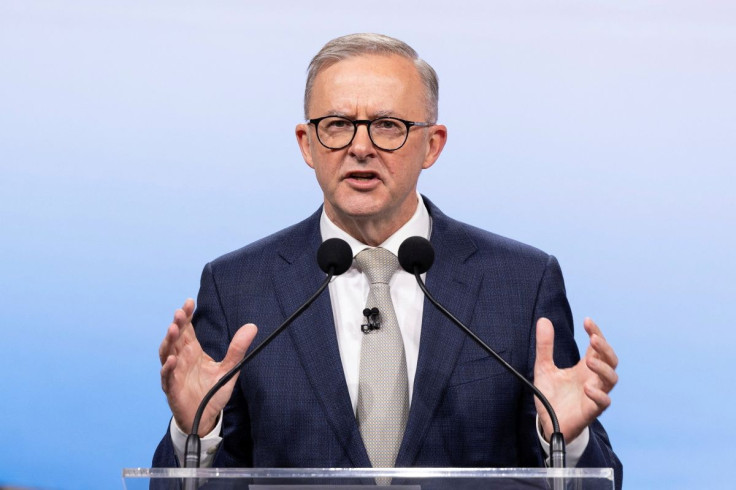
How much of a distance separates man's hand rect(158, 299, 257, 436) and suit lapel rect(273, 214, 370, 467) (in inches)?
9.9

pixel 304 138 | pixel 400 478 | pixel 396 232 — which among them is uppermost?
pixel 304 138

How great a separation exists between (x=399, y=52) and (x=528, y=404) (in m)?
0.89

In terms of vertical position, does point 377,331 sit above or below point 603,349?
above

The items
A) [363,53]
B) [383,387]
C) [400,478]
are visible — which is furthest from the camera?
[363,53]

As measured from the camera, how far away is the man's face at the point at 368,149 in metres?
2.35

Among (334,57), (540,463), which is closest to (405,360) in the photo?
(540,463)

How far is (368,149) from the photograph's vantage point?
232 centimetres

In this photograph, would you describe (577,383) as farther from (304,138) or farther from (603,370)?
(304,138)

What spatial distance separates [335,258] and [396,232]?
542mm

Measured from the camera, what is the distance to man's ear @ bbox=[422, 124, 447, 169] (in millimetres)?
2596

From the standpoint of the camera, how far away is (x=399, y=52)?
2475 mm

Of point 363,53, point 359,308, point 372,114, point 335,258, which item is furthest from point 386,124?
point 335,258

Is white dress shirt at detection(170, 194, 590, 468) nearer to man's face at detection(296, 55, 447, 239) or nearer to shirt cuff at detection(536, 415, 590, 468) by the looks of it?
man's face at detection(296, 55, 447, 239)

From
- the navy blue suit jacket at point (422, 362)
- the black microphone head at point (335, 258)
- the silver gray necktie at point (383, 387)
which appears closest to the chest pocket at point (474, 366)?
the navy blue suit jacket at point (422, 362)
